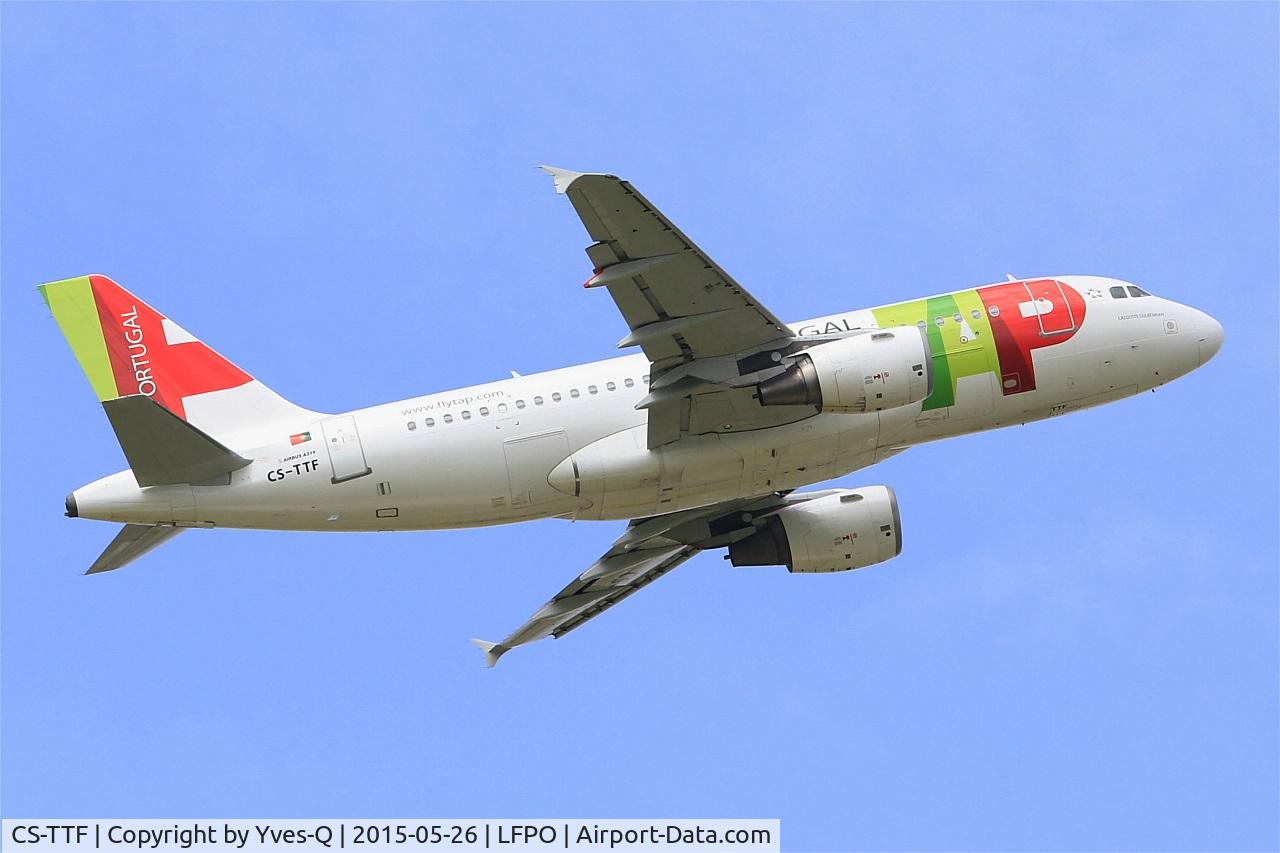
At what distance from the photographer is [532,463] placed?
39156mm

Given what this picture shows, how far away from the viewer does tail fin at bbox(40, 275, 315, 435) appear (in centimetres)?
3988

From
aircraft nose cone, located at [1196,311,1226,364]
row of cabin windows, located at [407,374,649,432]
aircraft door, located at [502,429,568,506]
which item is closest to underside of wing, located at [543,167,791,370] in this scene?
row of cabin windows, located at [407,374,649,432]

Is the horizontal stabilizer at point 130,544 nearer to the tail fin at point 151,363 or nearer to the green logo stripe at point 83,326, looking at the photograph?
the tail fin at point 151,363

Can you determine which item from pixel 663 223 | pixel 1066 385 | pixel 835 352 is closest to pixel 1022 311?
pixel 1066 385

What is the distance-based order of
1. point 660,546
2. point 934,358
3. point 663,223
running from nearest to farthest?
point 663,223 → point 934,358 → point 660,546

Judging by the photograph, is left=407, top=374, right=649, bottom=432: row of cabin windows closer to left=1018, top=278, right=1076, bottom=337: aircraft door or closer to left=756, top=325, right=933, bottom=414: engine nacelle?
left=756, top=325, right=933, bottom=414: engine nacelle

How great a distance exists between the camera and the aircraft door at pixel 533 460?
128 ft

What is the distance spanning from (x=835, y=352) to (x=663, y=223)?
5.48 meters

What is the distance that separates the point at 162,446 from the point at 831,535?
1729 cm

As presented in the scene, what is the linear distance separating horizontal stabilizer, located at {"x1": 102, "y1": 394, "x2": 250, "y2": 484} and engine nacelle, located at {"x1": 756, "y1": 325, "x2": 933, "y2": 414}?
12013 mm

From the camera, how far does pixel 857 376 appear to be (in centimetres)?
3788

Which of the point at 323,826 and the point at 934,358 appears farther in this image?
the point at 934,358

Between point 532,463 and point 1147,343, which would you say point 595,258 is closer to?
point 532,463

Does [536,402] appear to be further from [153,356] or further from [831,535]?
[831,535]
